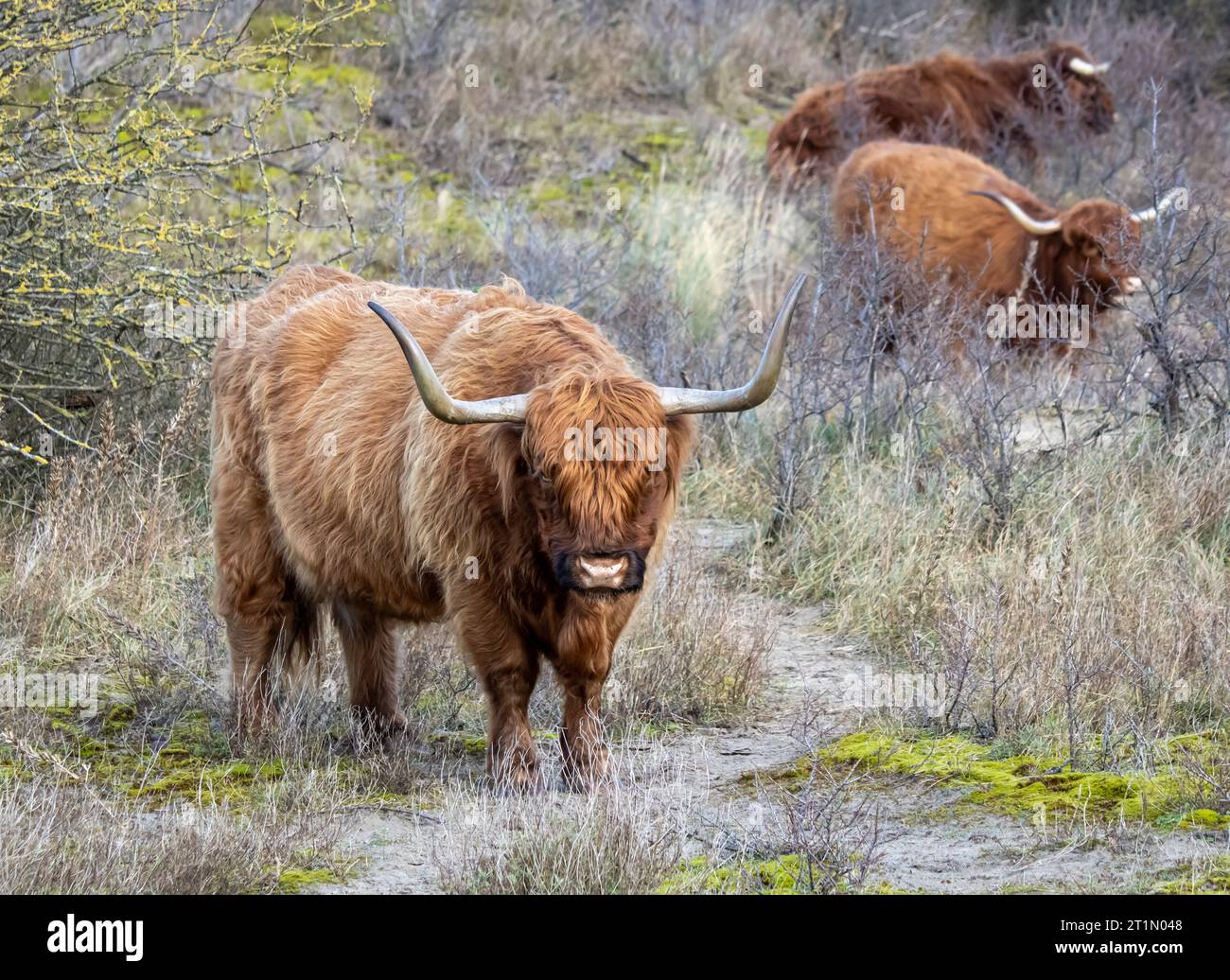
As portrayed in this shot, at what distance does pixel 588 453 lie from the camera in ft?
14.8

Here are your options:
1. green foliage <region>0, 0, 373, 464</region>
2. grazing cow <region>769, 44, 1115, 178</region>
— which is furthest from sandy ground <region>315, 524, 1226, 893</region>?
grazing cow <region>769, 44, 1115, 178</region>

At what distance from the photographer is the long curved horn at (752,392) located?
4.48m

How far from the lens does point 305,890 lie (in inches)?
167

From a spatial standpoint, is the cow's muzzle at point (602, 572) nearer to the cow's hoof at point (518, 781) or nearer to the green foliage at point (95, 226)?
the cow's hoof at point (518, 781)

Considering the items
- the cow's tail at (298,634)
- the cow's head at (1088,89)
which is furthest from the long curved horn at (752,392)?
the cow's head at (1088,89)

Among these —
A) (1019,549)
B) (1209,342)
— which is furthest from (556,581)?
(1209,342)

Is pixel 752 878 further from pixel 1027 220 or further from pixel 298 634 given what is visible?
pixel 1027 220

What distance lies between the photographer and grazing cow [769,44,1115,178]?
Answer: 1357 cm

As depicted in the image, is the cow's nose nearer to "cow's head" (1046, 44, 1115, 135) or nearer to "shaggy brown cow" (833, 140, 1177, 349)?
"shaggy brown cow" (833, 140, 1177, 349)

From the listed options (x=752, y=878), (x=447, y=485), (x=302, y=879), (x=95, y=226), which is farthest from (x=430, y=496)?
(x=95, y=226)

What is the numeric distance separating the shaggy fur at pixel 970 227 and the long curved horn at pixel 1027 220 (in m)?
0.05

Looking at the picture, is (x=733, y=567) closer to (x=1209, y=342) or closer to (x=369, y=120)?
(x=1209, y=342)

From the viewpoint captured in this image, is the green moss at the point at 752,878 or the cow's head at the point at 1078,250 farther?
the cow's head at the point at 1078,250

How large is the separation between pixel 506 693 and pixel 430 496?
0.62 metres
